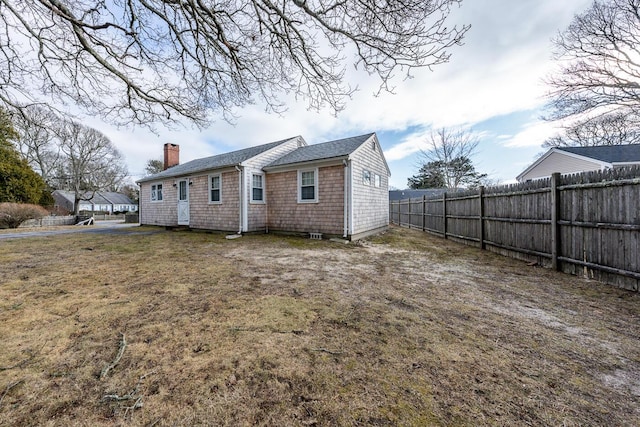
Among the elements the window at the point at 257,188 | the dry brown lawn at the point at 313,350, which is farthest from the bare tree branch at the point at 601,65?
the window at the point at 257,188

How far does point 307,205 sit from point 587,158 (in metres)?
13.8

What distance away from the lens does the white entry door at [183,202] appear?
12.2 metres

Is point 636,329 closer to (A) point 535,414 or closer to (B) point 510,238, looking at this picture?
(A) point 535,414

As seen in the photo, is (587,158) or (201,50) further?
(587,158)

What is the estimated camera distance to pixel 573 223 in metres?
4.55

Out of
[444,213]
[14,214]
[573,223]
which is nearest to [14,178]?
[14,214]

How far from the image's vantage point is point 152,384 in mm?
1734

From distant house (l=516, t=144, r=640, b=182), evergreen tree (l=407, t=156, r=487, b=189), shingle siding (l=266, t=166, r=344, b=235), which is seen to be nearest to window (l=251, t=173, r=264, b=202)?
shingle siding (l=266, t=166, r=344, b=235)

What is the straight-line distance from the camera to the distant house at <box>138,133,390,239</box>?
8.92m

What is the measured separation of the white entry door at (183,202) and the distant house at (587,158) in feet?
62.3

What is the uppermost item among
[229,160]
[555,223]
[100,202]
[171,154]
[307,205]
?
[171,154]

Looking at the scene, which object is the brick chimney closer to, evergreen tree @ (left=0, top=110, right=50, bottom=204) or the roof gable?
evergreen tree @ (left=0, top=110, right=50, bottom=204)

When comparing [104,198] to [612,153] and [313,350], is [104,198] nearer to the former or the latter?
[313,350]

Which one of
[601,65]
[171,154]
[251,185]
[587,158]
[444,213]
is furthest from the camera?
[171,154]
